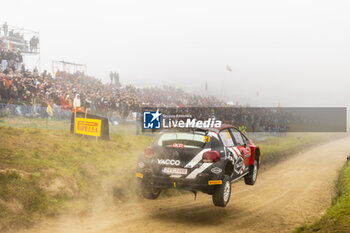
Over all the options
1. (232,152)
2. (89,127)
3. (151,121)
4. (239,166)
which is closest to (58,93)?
(151,121)

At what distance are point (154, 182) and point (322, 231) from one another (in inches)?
147

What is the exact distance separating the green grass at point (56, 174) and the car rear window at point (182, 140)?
2.90 m

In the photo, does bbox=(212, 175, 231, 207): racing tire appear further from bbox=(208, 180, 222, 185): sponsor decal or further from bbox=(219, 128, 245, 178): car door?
bbox=(219, 128, 245, 178): car door

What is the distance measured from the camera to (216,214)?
8.74m

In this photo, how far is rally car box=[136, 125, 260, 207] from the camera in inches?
284

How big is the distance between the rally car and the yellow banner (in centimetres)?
630

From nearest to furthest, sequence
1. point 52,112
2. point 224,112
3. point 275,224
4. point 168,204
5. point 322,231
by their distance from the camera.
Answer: point 322,231 → point 275,224 → point 168,204 → point 52,112 → point 224,112

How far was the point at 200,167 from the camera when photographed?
722 cm

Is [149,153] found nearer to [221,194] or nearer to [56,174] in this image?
[221,194]

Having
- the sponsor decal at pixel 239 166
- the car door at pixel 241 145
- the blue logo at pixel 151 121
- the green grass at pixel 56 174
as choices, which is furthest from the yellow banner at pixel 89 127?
the sponsor decal at pixel 239 166

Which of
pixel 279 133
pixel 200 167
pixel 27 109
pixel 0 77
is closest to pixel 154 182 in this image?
pixel 200 167

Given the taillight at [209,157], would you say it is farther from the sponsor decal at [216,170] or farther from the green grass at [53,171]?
the green grass at [53,171]

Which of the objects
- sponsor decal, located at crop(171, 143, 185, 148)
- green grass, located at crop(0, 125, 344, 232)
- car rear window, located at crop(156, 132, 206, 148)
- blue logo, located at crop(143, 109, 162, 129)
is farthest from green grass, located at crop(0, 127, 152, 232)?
blue logo, located at crop(143, 109, 162, 129)

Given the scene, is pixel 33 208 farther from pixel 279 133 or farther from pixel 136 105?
pixel 279 133
